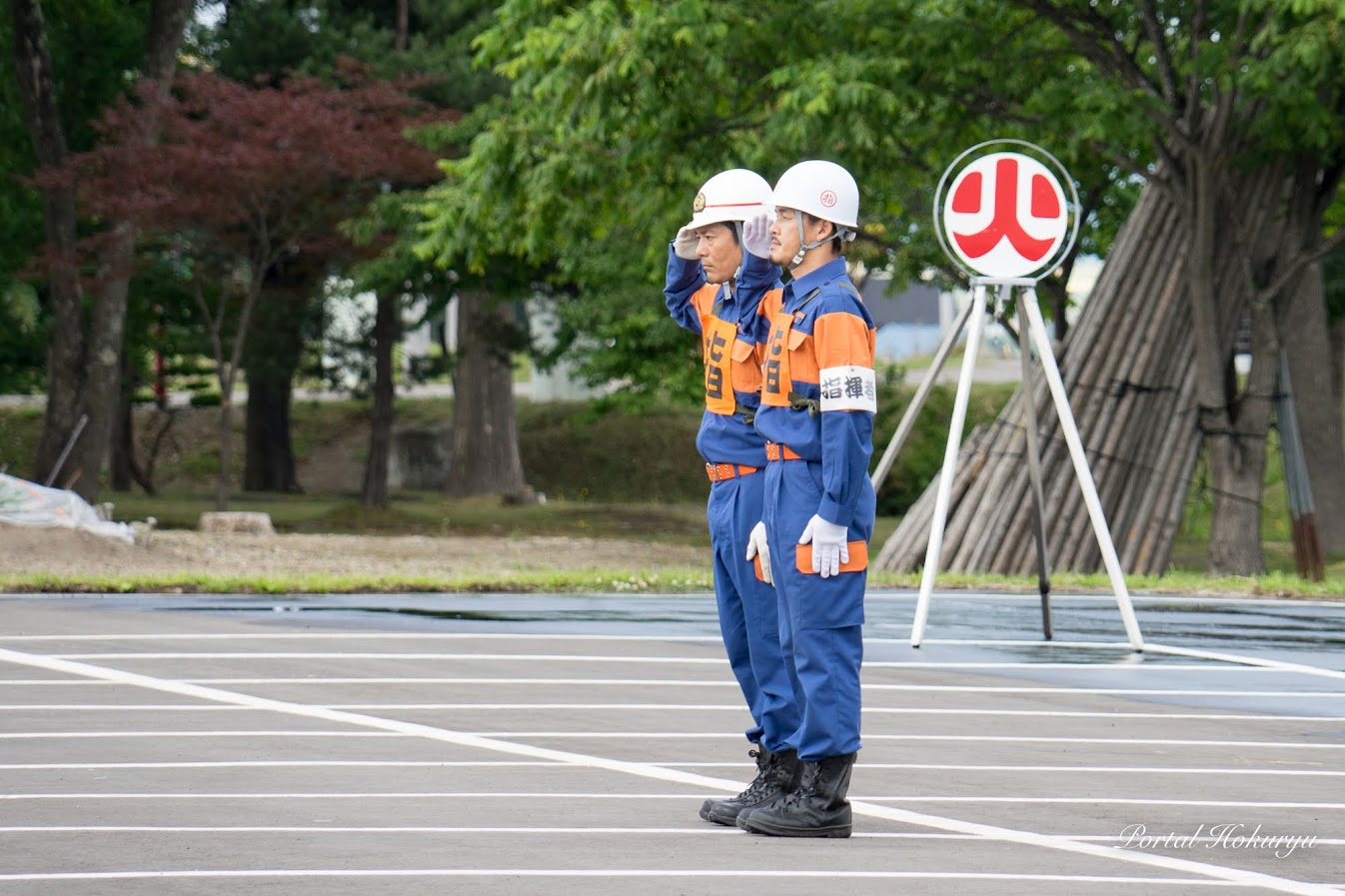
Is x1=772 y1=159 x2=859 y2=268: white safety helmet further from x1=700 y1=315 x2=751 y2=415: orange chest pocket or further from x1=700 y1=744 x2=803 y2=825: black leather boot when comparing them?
x1=700 y1=744 x2=803 y2=825: black leather boot

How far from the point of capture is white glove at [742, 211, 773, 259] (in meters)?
6.12

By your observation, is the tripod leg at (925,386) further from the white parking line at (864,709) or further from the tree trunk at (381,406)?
the tree trunk at (381,406)

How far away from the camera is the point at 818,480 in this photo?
593 centimetres

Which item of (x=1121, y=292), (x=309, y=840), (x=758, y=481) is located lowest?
(x=309, y=840)

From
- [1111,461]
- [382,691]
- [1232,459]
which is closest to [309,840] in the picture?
[382,691]

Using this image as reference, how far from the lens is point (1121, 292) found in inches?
760

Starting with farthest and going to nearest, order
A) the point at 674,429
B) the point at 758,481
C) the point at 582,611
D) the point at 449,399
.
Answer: the point at 449,399
the point at 674,429
the point at 582,611
the point at 758,481

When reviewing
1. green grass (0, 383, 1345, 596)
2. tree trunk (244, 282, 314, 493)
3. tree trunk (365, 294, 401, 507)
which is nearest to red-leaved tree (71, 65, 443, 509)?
tree trunk (244, 282, 314, 493)

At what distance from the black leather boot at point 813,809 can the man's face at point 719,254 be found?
5.46 feet

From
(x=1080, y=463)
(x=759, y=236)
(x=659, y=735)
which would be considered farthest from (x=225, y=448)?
(x=759, y=236)

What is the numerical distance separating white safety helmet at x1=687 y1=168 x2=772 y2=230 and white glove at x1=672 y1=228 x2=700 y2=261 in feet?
0.52

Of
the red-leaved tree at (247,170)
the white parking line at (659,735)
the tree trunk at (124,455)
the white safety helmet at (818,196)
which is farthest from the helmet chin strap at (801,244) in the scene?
the tree trunk at (124,455)

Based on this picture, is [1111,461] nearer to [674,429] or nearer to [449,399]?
[674,429]

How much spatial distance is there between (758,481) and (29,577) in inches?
362
